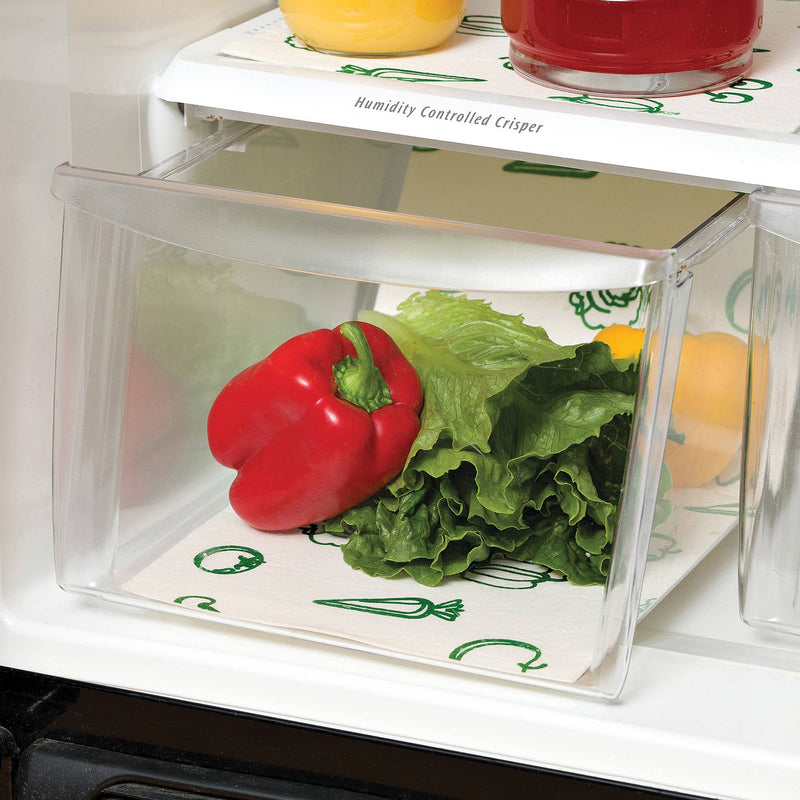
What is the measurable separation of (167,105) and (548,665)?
539mm

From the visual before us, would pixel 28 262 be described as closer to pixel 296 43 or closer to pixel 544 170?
pixel 296 43

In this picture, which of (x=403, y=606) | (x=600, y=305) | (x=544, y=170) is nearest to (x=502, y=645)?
(x=403, y=606)

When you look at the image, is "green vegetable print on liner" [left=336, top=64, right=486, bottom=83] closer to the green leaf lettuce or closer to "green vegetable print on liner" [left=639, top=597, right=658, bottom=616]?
the green leaf lettuce

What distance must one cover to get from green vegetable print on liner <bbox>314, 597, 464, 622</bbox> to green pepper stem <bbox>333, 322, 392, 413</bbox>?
0.17 m

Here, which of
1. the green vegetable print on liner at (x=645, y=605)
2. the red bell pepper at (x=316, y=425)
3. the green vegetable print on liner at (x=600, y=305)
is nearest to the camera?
the green vegetable print on liner at (x=645, y=605)

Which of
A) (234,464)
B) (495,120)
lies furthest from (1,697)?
(495,120)

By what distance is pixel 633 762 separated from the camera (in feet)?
2.61

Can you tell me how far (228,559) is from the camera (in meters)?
0.99

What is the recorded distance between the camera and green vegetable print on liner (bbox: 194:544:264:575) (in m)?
0.97

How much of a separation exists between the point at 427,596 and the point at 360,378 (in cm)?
19

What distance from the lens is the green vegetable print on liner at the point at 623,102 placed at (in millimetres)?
851

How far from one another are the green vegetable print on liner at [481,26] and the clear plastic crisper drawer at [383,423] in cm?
18

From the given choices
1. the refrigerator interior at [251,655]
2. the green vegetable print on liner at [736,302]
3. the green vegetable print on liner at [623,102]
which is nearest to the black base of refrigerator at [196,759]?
the refrigerator interior at [251,655]

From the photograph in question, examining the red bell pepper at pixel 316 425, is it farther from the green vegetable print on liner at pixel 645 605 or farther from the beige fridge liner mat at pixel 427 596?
the green vegetable print on liner at pixel 645 605
